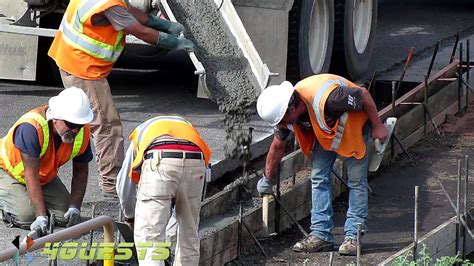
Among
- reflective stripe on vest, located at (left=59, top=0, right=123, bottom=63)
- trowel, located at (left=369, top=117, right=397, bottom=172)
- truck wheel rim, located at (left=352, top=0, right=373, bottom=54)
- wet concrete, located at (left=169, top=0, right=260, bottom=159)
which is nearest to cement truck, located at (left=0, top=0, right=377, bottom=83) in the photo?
wet concrete, located at (left=169, top=0, right=260, bottom=159)

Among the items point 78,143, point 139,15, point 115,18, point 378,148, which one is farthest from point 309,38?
point 78,143

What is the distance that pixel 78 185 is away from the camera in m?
7.18

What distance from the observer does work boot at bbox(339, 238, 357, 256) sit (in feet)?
26.1

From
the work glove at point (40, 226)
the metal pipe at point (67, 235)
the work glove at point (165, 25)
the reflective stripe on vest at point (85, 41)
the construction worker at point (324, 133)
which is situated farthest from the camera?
the work glove at point (165, 25)

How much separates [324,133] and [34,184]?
6.57ft

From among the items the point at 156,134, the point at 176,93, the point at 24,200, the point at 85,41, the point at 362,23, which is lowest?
the point at 176,93

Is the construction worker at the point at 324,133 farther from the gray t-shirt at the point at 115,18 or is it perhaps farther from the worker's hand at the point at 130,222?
the worker's hand at the point at 130,222

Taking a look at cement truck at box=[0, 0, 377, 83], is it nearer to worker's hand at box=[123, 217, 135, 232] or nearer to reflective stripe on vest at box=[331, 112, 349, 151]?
reflective stripe on vest at box=[331, 112, 349, 151]

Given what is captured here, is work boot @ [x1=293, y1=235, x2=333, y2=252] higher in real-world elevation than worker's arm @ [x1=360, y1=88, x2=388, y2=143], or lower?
lower

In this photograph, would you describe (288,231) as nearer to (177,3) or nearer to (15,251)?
(177,3)

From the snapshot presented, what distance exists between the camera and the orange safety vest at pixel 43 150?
6.96 metres

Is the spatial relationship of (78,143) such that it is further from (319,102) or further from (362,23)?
(362,23)

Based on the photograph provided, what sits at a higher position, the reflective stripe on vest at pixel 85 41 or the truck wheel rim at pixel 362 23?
the reflective stripe on vest at pixel 85 41

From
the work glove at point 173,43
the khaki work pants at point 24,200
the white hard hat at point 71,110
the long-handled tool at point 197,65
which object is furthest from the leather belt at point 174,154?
the long-handled tool at point 197,65
